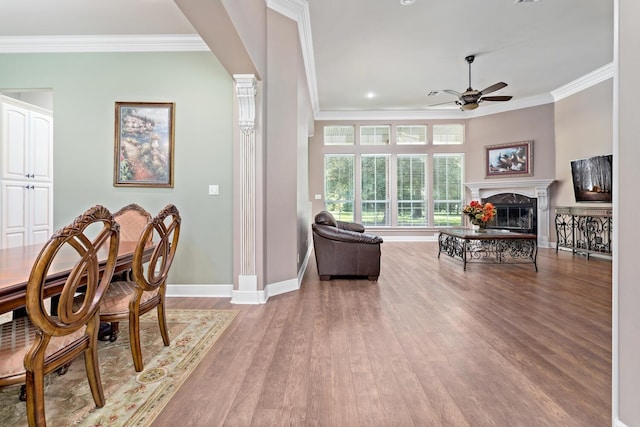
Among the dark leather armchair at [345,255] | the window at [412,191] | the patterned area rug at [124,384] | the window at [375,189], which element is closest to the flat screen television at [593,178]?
the window at [412,191]

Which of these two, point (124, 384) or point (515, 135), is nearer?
point (124, 384)

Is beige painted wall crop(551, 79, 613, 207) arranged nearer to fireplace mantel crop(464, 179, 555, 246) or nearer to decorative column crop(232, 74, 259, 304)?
fireplace mantel crop(464, 179, 555, 246)

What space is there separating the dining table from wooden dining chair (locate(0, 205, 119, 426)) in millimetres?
14

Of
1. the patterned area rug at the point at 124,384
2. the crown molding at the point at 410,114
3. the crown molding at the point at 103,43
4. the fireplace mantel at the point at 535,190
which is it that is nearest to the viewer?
the patterned area rug at the point at 124,384

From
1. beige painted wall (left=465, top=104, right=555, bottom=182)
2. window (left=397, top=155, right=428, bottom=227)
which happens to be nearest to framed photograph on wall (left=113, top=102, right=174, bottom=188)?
window (left=397, top=155, right=428, bottom=227)

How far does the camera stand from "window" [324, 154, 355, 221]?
8.17 m

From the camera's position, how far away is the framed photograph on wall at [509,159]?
275 inches

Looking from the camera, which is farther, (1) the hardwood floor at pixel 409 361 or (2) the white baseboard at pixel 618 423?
(1) the hardwood floor at pixel 409 361

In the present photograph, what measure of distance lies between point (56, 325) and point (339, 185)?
23.7 ft

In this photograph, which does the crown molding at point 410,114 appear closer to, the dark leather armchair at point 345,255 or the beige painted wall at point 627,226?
the dark leather armchair at point 345,255

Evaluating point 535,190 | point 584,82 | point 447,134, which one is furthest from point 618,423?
point 447,134

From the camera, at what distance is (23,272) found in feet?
4.74

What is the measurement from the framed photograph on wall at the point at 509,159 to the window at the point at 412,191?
5.04 ft

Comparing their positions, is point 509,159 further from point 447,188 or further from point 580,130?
point 447,188
